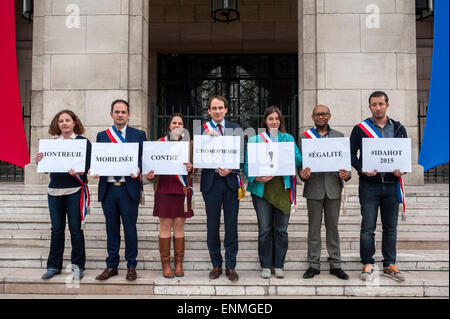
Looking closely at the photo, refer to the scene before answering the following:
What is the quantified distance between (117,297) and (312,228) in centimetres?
251

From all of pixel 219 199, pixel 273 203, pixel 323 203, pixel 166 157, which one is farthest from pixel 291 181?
pixel 166 157

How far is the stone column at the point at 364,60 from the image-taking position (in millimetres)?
8016

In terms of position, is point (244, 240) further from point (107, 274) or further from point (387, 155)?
point (387, 155)

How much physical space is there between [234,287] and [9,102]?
13.6ft

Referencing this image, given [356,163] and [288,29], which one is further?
[288,29]

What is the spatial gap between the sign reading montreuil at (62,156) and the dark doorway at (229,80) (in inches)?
354

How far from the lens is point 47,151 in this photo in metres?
4.33

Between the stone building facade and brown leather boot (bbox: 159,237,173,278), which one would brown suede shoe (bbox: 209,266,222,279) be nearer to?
brown leather boot (bbox: 159,237,173,278)

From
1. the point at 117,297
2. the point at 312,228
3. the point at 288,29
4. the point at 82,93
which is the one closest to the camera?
the point at 117,297

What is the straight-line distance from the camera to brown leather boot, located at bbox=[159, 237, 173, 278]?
172 inches

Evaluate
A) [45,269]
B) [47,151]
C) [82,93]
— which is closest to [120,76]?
[82,93]

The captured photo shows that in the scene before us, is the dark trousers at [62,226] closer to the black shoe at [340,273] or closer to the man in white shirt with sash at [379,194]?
the black shoe at [340,273]

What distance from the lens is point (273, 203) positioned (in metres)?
4.28

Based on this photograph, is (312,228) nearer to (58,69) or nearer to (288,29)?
(58,69)
